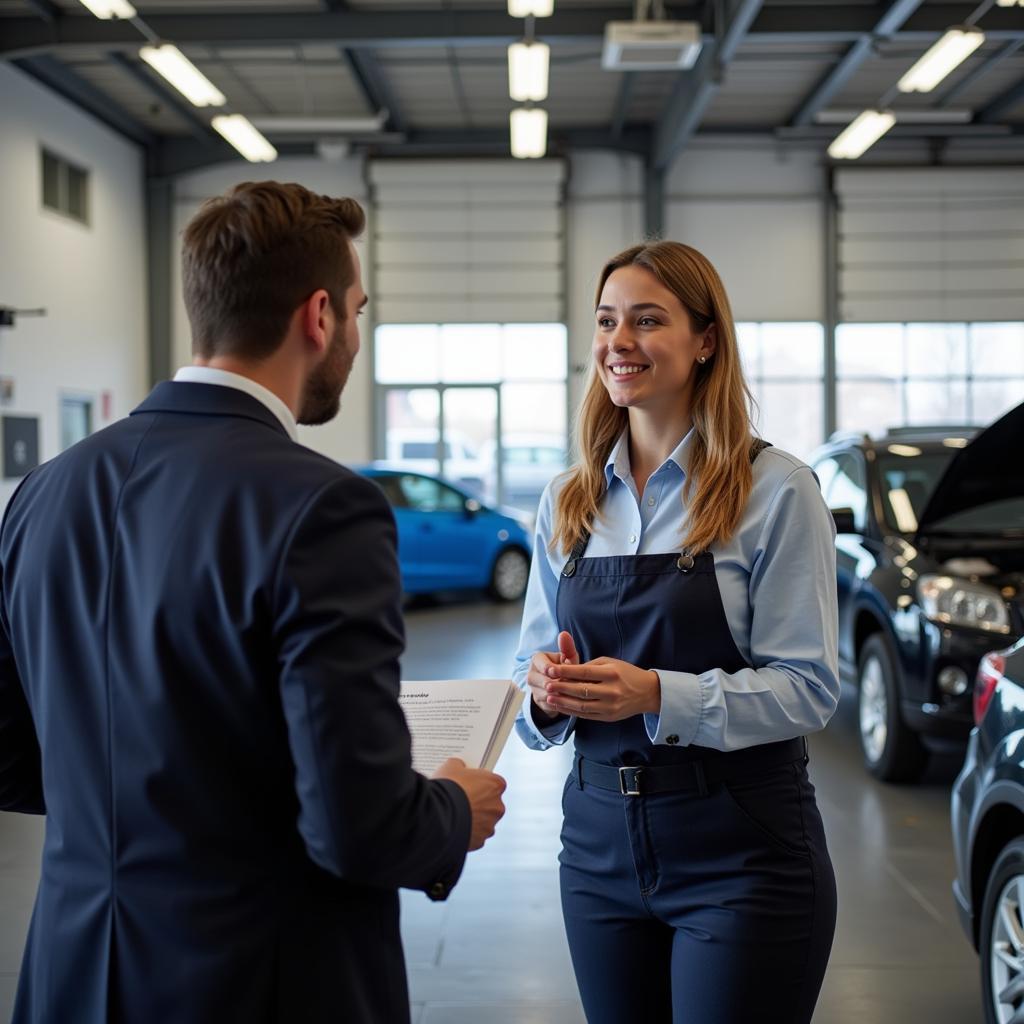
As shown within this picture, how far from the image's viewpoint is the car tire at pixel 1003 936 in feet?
8.95

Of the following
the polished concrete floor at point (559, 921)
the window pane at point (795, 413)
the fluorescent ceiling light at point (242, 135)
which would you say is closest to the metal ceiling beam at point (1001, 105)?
the window pane at point (795, 413)

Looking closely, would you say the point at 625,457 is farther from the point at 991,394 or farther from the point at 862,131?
the point at 991,394

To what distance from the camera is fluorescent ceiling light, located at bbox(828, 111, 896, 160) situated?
526 inches

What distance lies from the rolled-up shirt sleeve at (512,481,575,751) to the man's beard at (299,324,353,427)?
0.71 m

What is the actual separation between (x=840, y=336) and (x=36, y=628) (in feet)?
58.2

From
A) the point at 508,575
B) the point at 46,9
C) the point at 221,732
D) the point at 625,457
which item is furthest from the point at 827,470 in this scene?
the point at 46,9

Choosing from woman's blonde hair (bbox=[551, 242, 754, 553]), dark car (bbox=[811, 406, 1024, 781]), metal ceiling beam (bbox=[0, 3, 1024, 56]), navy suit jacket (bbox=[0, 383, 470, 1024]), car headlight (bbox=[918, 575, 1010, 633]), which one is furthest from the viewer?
metal ceiling beam (bbox=[0, 3, 1024, 56])

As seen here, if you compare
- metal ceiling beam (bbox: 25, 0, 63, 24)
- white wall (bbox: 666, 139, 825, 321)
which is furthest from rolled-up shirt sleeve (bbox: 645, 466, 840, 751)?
white wall (bbox: 666, 139, 825, 321)

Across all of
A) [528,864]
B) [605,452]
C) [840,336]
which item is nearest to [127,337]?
[840,336]

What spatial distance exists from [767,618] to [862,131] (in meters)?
13.1

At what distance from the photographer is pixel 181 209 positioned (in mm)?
18312

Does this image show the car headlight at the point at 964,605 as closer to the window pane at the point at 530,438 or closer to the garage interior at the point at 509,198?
the garage interior at the point at 509,198

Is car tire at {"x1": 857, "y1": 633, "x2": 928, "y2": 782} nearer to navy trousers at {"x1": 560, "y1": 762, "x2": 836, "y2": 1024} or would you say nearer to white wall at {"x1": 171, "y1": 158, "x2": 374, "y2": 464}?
navy trousers at {"x1": 560, "y1": 762, "x2": 836, "y2": 1024}

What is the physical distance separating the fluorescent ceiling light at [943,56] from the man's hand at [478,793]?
1071 centimetres
